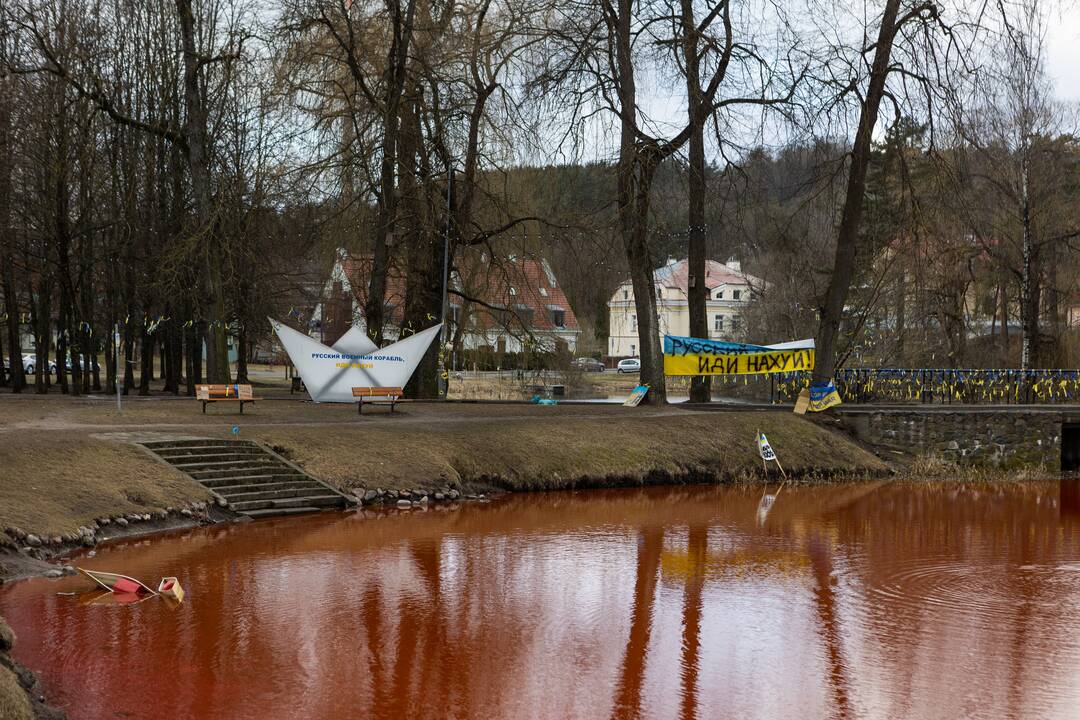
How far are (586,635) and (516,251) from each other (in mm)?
21375

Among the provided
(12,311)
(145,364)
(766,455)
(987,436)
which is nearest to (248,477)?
(766,455)

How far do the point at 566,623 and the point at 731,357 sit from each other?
19.2 meters

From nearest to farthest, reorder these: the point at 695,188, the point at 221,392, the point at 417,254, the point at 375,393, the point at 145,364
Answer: the point at 221,392
the point at 375,393
the point at 695,188
the point at 417,254
the point at 145,364

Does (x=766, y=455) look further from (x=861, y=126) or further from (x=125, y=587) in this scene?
(x=125, y=587)

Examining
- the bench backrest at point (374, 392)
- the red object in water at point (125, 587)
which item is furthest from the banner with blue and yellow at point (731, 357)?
the red object in water at point (125, 587)

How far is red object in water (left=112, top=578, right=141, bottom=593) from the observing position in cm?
1243

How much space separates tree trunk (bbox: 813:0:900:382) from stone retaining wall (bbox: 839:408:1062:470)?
2.61 m

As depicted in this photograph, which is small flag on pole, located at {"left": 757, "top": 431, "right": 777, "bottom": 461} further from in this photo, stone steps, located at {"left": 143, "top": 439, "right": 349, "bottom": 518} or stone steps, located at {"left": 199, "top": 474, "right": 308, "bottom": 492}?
stone steps, located at {"left": 199, "top": 474, "right": 308, "bottom": 492}

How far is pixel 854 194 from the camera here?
27500mm

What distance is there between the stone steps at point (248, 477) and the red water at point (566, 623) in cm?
53

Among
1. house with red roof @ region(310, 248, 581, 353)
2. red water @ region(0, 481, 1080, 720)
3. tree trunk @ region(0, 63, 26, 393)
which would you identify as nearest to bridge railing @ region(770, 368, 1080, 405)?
house with red roof @ region(310, 248, 581, 353)

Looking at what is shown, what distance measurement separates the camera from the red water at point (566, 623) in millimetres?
9266

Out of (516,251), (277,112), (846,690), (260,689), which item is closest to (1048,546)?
(846,690)

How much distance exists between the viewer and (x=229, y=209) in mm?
26719
